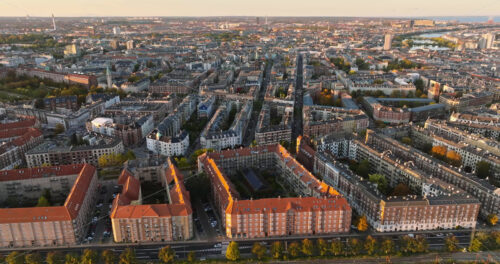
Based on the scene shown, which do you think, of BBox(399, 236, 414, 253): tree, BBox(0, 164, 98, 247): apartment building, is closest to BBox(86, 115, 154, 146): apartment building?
BBox(0, 164, 98, 247): apartment building

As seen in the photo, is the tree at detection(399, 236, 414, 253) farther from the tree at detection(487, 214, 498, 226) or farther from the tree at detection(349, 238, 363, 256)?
the tree at detection(487, 214, 498, 226)

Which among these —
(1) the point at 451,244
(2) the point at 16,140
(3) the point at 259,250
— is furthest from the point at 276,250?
(2) the point at 16,140

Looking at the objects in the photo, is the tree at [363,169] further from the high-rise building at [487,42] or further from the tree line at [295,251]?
the high-rise building at [487,42]

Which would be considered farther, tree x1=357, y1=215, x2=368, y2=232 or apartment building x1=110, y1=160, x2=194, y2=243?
tree x1=357, y1=215, x2=368, y2=232

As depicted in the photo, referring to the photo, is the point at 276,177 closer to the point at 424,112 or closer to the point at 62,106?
the point at 424,112

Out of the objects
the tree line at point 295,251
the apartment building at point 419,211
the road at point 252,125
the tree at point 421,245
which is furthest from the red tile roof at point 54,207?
the tree at point 421,245

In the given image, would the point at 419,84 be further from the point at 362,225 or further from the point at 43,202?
the point at 43,202
